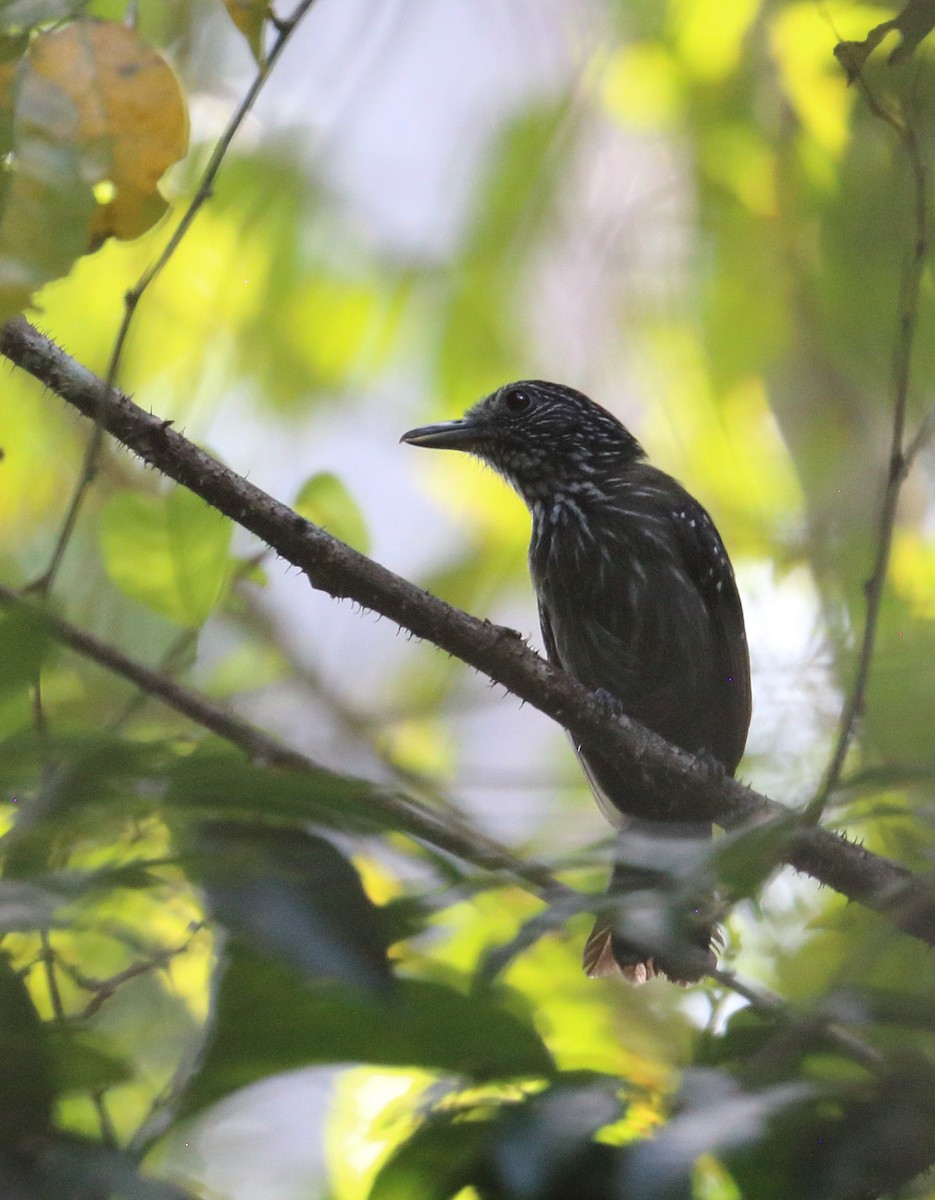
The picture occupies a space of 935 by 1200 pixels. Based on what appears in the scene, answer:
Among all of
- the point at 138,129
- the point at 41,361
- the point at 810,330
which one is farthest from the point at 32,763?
the point at 810,330

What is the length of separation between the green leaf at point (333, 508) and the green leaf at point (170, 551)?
393mm

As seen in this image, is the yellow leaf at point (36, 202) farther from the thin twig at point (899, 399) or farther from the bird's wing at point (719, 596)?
the bird's wing at point (719, 596)

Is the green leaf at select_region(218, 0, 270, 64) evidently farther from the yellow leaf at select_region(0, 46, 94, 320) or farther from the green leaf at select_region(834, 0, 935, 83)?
the green leaf at select_region(834, 0, 935, 83)

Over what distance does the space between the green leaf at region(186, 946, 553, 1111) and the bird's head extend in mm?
3696

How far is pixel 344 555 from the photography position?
99.2 inches

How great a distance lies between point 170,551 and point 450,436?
246 centimetres

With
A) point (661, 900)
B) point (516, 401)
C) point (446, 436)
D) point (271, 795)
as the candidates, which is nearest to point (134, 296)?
point (271, 795)

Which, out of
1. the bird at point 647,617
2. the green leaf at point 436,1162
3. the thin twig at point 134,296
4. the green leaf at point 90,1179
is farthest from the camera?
the bird at point 647,617

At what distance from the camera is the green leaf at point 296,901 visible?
1.04 metres

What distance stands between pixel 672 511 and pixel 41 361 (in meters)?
2.49

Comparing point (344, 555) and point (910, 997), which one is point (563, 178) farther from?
point (910, 997)

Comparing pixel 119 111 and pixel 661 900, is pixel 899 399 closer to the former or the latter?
pixel 119 111

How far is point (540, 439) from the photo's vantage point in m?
4.90

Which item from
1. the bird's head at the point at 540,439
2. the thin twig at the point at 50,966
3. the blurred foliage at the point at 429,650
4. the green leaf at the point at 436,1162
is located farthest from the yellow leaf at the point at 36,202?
the bird's head at the point at 540,439
